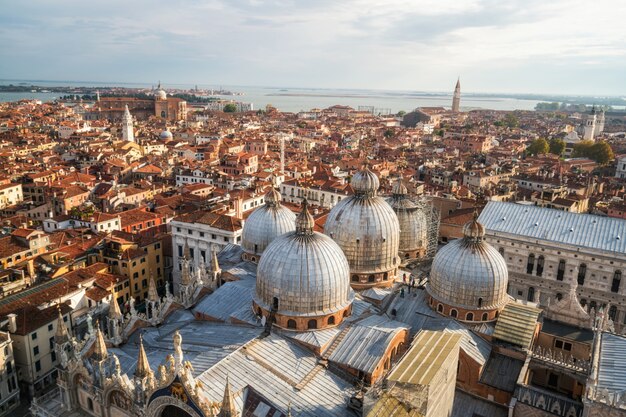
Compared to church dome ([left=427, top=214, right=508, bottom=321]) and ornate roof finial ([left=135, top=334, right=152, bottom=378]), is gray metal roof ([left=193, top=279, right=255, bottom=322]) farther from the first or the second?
church dome ([left=427, top=214, right=508, bottom=321])

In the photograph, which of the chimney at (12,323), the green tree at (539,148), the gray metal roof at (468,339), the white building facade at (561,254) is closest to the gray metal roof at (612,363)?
the gray metal roof at (468,339)

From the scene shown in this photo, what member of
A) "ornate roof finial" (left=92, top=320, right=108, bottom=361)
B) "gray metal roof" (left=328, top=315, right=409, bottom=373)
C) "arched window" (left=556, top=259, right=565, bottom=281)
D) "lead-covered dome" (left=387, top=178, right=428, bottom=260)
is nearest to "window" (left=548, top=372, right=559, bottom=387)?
"gray metal roof" (left=328, top=315, right=409, bottom=373)

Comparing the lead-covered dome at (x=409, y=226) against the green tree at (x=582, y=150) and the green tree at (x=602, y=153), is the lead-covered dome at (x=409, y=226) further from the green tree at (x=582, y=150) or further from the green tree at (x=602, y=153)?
the green tree at (x=582, y=150)

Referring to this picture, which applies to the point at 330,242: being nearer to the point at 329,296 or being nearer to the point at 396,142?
the point at 329,296

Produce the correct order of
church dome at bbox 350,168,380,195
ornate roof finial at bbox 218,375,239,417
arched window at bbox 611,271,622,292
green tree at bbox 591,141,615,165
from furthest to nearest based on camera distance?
green tree at bbox 591,141,615,165
arched window at bbox 611,271,622,292
church dome at bbox 350,168,380,195
ornate roof finial at bbox 218,375,239,417

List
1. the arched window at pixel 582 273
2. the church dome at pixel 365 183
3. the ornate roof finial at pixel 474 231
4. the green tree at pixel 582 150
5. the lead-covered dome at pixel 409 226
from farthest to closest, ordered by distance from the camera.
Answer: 1. the green tree at pixel 582 150
2. the lead-covered dome at pixel 409 226
3. the arched window at pixel 582 273
4. the church dome at pixel 365 183
5. the ornate roof finial at pixel 474 231

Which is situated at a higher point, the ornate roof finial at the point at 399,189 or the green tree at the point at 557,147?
the ornate roof finial at the point at 399,189

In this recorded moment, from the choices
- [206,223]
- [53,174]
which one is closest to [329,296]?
[206,223]

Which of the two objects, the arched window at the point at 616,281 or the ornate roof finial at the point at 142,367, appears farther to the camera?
the arched window at the point at 616,281
